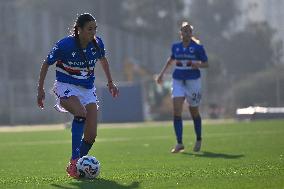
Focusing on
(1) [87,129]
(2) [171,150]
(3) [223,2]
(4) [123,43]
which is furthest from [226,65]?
(1) [87,129]

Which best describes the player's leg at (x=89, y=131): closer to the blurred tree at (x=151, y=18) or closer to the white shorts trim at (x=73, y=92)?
the white shorts trim at (x=73, y=92)

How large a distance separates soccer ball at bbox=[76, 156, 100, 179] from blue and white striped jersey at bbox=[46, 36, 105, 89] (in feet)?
3.71

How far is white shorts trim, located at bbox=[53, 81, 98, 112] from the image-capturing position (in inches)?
383

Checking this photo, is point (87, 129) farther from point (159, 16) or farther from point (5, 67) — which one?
point (159, 16)

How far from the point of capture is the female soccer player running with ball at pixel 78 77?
9.50 m

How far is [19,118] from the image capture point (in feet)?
137

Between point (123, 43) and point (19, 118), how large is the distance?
15.3 m

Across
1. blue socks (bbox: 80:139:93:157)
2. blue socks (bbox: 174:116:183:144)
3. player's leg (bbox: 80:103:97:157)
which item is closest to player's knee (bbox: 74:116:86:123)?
player's leg (bbox: 80:103:97:157)

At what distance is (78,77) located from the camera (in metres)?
9.75

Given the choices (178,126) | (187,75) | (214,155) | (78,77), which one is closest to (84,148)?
(78,77)

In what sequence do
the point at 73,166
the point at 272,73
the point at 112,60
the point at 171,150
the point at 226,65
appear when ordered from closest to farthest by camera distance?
the point at 73,166 → the point at 171,150 → the point at 272,73 → the point at 112,60 → the point at 226,65

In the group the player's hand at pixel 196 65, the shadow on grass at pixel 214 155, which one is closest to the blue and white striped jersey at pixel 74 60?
the shadow on grass at pixel 214 155

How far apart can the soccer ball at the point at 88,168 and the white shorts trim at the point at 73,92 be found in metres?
0.99

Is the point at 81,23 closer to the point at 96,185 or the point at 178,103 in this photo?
the point at 96,185
